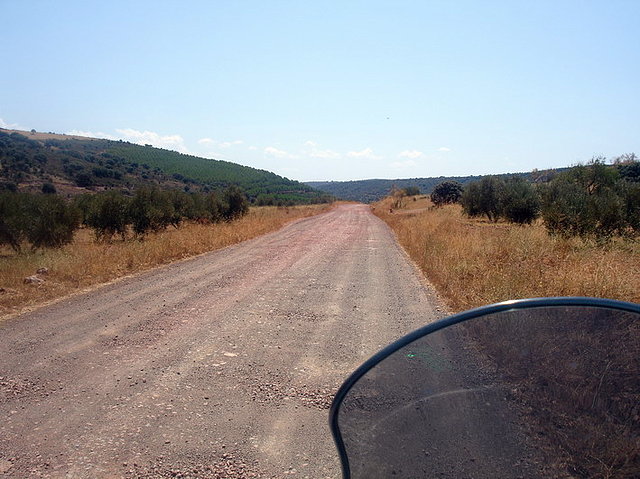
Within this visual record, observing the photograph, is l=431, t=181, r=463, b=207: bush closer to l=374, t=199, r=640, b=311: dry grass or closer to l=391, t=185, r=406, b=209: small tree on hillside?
l=391, t=185, r=406, b=209: small tree on hillside

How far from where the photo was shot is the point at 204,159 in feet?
530

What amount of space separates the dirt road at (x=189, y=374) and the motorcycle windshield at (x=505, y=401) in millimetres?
1766

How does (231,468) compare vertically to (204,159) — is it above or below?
below

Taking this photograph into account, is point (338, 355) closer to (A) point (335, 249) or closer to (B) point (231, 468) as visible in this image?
(B) point (231, 468)

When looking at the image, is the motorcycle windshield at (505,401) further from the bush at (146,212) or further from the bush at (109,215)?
the bush at (146,212)

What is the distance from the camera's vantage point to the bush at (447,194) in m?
60.5

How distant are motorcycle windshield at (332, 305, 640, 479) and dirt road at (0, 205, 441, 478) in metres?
1.77

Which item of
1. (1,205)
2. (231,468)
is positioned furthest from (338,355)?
(1,205)

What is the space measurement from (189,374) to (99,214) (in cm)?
2432

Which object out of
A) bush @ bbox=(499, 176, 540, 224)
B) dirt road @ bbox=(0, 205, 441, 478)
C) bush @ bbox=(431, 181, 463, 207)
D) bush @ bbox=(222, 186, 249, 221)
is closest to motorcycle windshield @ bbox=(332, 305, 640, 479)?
dirt road @ bbox=(0, 205, 441, 478)

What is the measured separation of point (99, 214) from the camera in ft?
86.5

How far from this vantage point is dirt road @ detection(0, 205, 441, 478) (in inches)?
135

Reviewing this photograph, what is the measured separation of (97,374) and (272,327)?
2563 millimetres

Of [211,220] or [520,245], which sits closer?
[520,245]
